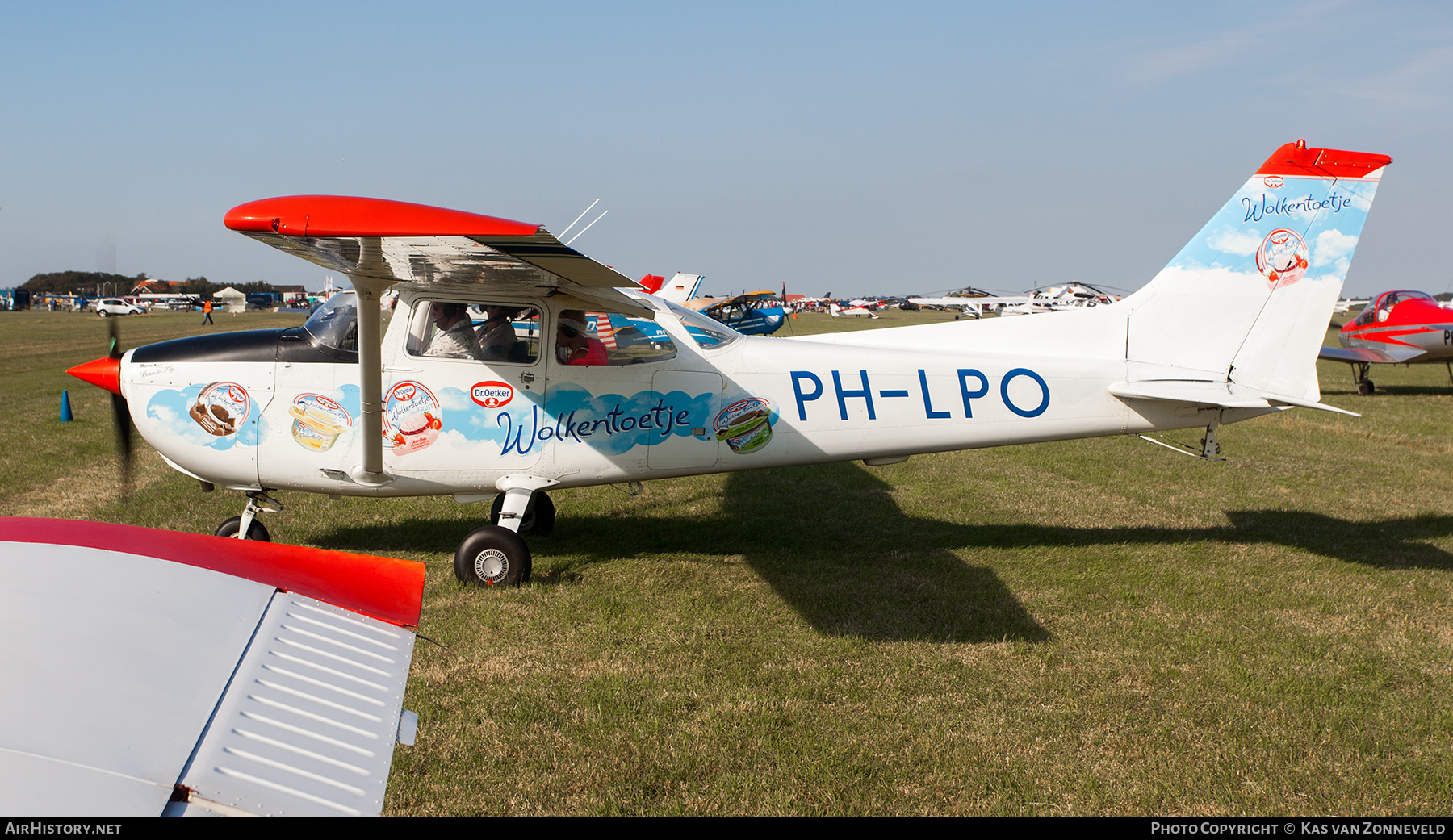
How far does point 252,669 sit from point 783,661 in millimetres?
3428

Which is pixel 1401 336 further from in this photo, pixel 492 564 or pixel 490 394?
pixel 492 564

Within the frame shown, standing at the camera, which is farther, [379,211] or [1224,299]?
[1224,299]

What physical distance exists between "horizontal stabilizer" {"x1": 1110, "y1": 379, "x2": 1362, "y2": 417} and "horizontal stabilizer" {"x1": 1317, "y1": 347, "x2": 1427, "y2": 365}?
14682 mm

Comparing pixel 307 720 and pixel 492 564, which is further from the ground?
pixel 307 720

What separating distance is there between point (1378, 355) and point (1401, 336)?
0.65m

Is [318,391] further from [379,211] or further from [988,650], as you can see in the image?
[988,650]

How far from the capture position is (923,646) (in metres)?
4.96

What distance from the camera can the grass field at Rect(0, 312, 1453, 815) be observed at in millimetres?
3557

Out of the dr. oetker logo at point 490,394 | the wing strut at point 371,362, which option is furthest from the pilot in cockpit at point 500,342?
the wing strut at point 371,362

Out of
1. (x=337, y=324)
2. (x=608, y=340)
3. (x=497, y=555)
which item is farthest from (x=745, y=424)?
(x=337, y=324)

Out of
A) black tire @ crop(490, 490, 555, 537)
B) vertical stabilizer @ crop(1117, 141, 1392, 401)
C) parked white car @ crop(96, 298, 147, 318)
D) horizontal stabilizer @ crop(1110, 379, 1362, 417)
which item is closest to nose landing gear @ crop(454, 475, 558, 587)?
black tire @ crop(490, 490, 555, 537)

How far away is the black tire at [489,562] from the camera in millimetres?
5871
